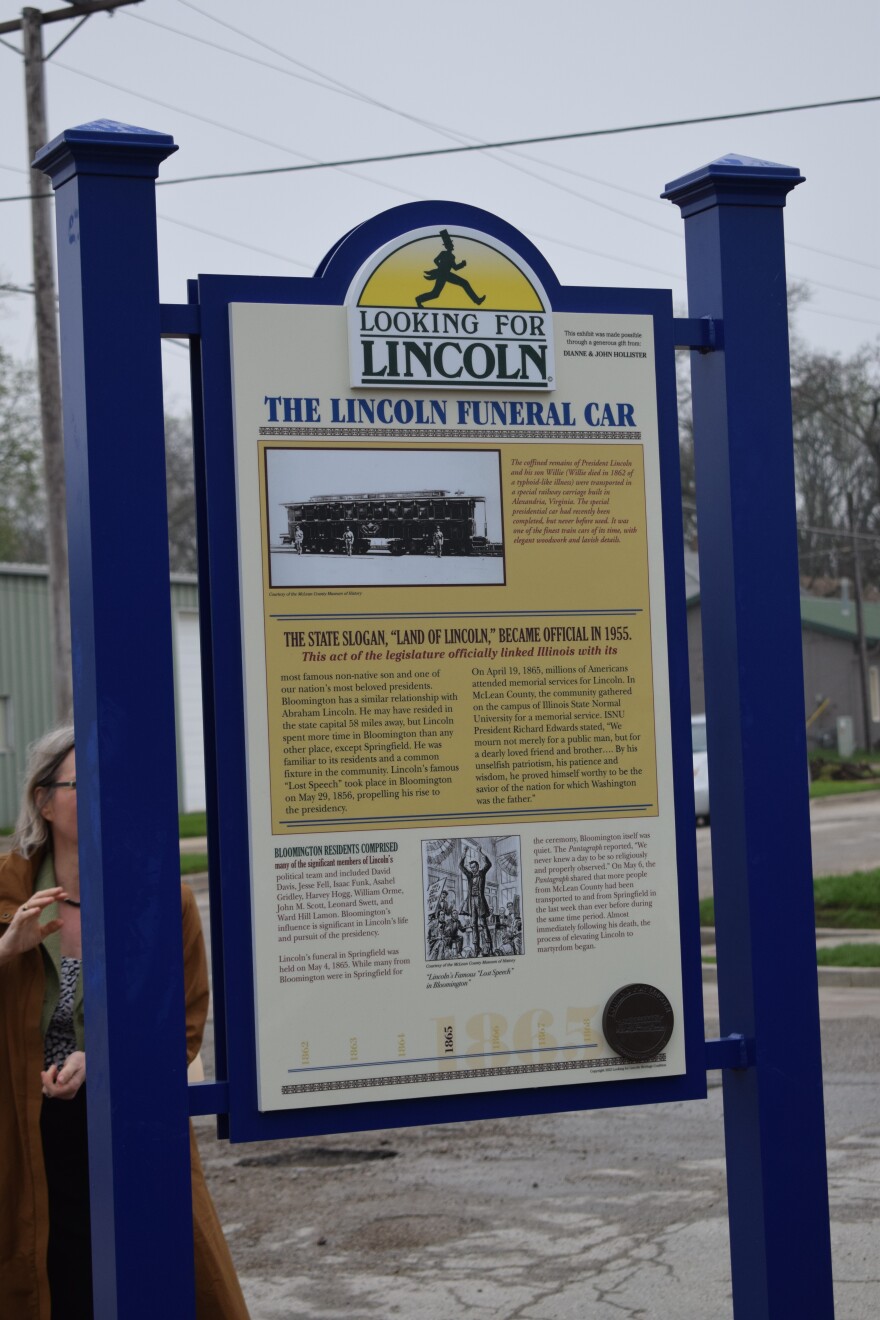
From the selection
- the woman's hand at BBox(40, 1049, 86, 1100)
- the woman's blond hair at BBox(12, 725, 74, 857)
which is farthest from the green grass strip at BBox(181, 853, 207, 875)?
the woman's hand at BBox(40, 1049, 86, 1100)

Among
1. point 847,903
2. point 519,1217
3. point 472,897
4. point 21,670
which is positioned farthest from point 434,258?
point 21,670

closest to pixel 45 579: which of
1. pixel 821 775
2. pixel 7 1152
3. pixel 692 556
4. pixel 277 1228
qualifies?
pixel 821 775

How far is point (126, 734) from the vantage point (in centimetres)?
332

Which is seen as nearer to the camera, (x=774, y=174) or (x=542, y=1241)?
(x=774, y=174)

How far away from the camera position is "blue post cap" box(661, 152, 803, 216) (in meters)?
3.84

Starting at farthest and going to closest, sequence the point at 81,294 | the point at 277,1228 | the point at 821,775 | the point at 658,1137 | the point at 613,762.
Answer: the point at 821,775, the point at 658,1137, the point at 277,1228, the point at 613,762, the point at 81,294

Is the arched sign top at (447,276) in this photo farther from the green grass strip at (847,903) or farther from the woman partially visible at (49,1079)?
the green grass strip at (847,903)

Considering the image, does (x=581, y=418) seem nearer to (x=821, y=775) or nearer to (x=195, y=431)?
(x=195, y=431)

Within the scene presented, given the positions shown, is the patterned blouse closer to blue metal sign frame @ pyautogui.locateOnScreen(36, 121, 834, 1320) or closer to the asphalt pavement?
blue metal sign frame @ pyautogui.locateOnScreen(36, 121, 834, 1320)

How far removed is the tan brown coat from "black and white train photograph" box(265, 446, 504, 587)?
3.04 feet

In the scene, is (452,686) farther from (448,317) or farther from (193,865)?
(193,865)

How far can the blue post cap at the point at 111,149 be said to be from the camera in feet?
11.0

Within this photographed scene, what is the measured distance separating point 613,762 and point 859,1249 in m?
3.32

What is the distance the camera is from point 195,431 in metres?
3.50
